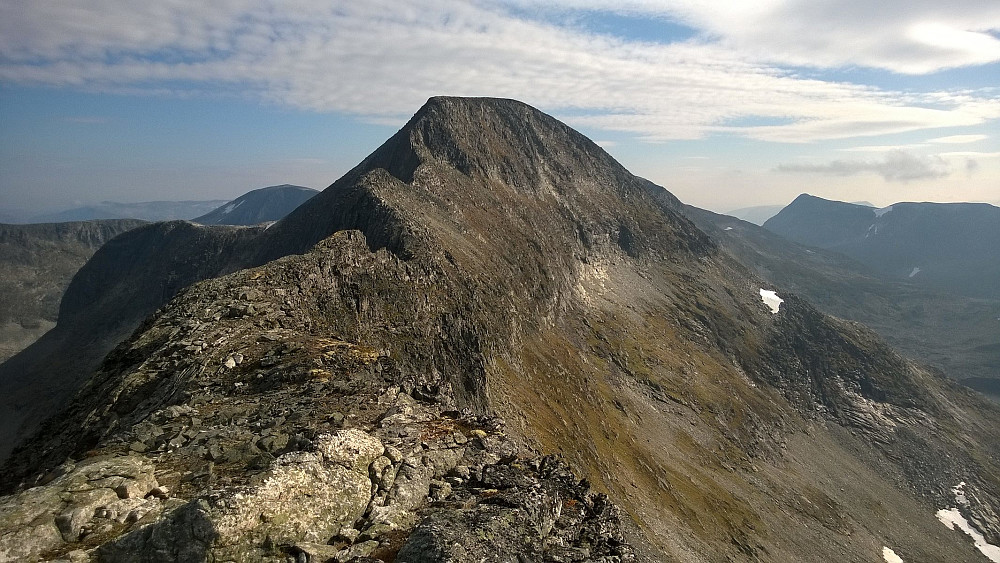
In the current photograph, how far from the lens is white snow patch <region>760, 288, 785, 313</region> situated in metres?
176

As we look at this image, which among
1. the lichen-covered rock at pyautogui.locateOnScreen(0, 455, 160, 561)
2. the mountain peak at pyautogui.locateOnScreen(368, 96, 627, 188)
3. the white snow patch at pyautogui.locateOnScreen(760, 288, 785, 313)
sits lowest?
the white snow patch at pyautogui.locateOnScreen(760, 288, 785, 313)

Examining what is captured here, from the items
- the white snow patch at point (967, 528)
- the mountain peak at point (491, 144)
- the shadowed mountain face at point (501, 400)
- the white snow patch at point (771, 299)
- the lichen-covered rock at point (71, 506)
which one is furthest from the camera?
the white snow patch at point (771, 299)

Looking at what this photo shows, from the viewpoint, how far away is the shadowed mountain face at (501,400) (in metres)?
14.5

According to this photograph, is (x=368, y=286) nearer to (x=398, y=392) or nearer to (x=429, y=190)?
(x=398, y=392)

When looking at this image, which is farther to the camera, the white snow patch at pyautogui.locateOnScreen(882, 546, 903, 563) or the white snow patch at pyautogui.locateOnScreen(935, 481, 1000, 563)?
the white snow patch at pyautogui.locateOnScreen(935, 481, 1000, 563)

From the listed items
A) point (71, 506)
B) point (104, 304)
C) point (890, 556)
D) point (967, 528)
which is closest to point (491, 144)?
point (890, 556)

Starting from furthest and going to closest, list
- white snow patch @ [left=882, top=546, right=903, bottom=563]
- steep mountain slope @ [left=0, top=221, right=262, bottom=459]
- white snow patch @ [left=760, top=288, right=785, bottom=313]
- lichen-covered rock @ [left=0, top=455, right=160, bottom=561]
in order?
1. white snow patch @ [left=760, top=288, right=785, bottom=313]
2. steep mountain slope @ [left=0, top=221, right=262, bottom=459]
3. white snow patch @ [left=882, top=546, right=903, bottom=563]
4. lichen-covered rock @ [left=0, top=455, right=160, bottom=561]

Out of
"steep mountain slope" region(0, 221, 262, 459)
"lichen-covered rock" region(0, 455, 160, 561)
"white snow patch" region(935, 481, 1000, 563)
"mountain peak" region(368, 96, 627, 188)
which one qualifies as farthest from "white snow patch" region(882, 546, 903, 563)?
"steep mountain slope" region(0, 221, 262, 459)

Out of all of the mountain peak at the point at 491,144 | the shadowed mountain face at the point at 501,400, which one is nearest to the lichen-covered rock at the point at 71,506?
the shadowed mountain face at the point at 501,400

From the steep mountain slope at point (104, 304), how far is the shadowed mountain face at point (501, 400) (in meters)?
14.8

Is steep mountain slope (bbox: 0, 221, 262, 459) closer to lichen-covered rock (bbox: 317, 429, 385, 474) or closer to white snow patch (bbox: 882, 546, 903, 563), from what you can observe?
lichen-covered rock (bbox: 317, 429, 385, 474)

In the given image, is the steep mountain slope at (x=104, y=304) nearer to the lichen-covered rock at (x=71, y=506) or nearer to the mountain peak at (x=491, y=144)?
the mountain peak at (x=491, y=144)

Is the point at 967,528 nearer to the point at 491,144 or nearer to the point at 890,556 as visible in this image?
the point at 890,556

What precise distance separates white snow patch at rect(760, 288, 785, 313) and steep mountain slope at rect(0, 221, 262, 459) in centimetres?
17536
